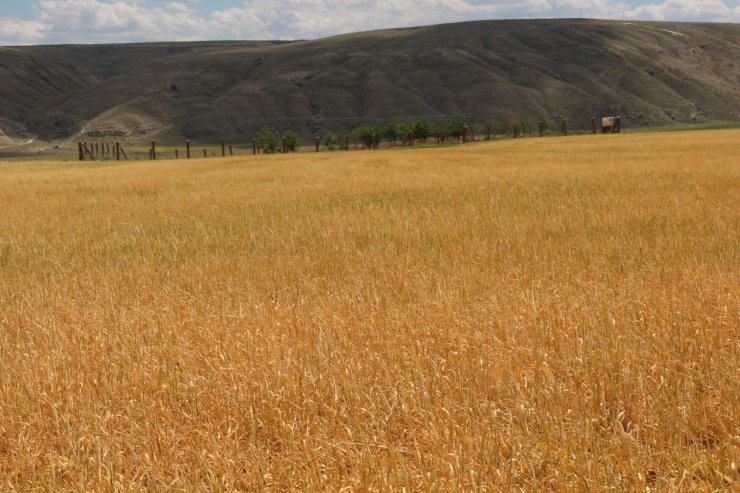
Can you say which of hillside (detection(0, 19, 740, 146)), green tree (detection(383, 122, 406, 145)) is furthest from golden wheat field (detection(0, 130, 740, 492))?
hillside (detection(0, 19, 740, 146))

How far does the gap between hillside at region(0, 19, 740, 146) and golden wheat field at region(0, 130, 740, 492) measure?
125 meters

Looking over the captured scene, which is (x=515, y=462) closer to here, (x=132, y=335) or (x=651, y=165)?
(x=132, y=335)

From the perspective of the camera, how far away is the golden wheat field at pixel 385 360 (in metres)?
3.43

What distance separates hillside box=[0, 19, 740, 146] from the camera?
134 metres

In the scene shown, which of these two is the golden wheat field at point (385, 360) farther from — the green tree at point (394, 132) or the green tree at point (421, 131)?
the green tree at point (394, 132)

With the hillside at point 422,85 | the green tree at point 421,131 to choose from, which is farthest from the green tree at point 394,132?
the hillside at point 422,85

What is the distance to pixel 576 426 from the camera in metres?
3.68

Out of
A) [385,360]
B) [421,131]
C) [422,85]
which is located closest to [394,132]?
[421,131]

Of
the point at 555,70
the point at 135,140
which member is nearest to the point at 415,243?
the point at 135,140

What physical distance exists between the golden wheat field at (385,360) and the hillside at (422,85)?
409ft

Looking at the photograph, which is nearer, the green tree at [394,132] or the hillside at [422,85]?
the green tree at [394,132]

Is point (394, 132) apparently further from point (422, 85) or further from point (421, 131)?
point (422, 85)

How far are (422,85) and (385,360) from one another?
14748cm

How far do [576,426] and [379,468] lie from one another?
42.6 inches
